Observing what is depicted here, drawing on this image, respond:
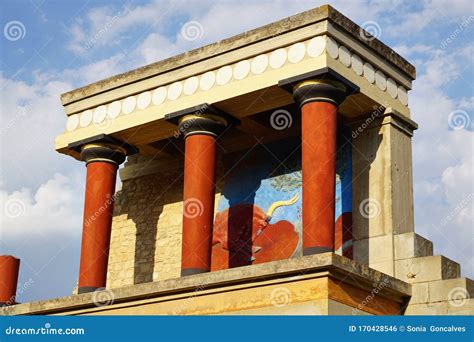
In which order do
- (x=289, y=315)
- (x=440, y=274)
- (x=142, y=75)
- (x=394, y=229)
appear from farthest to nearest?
1. (x=142, y=75)
2. (x=394, y=229)
3. (x=440, y=274)
4. (x=289, y=315)

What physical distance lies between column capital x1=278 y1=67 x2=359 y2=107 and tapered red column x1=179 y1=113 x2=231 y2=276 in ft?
6.36

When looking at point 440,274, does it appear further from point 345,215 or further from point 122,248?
point 122,248

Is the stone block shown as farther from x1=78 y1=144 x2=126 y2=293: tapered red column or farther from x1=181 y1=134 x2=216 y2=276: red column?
x1=78 y1=144 x2=126 y2=293: tapered red column

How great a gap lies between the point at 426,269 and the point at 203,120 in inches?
195

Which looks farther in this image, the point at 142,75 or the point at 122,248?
the point at 122,248

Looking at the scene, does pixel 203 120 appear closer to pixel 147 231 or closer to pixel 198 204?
pixel 198 204

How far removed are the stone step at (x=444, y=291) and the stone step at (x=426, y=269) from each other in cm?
13

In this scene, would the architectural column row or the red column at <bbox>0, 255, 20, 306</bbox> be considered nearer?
the architectural column row

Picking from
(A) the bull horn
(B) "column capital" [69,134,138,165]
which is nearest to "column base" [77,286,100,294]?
(B) "column capital" [69,134,138,165]

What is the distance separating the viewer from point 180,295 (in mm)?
14703

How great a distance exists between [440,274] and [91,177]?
297 inches

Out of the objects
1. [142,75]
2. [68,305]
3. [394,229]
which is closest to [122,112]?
[142,75]

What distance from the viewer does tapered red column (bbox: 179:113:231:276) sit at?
15875 millimetres

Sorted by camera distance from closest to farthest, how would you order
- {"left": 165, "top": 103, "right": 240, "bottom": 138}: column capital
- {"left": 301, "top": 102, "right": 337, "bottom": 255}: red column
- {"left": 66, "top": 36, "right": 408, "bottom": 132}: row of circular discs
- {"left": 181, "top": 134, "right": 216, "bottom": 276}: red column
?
{"left": 301, "top": 102, "right": 337, "bottom": 255}: red column → {"left": 66, "top": 36, "right": 408, "bottom": 132}: row of circular discs → {"left": 181, "top": 134, "right": 216, "bottom": 276}: red column → {"left": 165, "top": 103, "right": 240, "bottom": 138}: column capital
